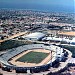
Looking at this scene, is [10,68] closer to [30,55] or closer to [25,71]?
[25,71]

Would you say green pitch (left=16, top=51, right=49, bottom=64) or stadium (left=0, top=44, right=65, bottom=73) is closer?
stadium (left=0, top=44, right=65, bottom=73)

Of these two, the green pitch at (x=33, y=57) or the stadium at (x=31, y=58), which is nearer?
the stadium at (x=31, y=58)

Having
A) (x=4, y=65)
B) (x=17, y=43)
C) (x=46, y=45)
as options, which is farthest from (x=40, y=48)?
(x=4, y=65)

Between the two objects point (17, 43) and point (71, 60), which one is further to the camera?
point (17, 43)

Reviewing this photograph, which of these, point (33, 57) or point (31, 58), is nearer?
point (31, 58)
